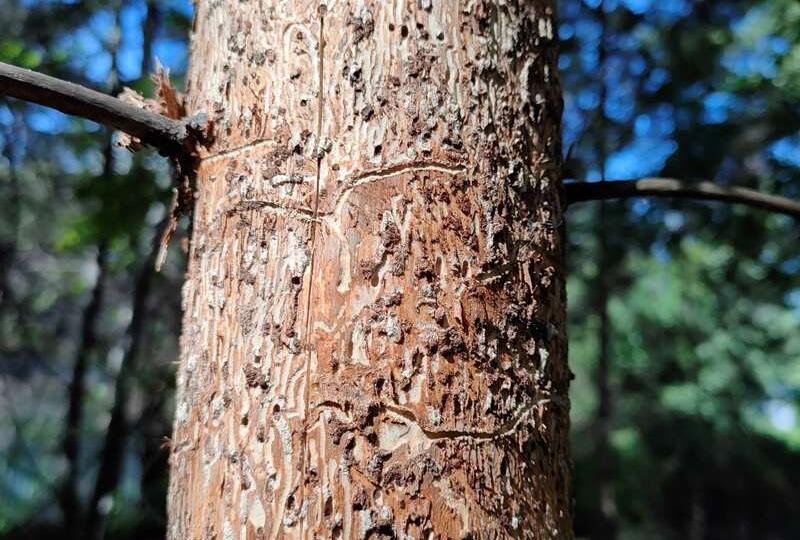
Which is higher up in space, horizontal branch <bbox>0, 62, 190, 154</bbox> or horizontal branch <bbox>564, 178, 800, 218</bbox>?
horizontal branch <bbox>0, 62, 190, 154</bbox>

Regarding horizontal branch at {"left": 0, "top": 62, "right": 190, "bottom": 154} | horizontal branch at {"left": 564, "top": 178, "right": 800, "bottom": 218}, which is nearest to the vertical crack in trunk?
horizontal branch at {"left": 0, "top": 62, "right": 190, "bottom": 154}

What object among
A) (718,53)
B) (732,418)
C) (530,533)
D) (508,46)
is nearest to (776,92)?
(718,53)

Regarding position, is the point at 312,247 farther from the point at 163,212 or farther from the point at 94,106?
the point at 163,212

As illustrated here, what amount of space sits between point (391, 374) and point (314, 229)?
0.81 feet

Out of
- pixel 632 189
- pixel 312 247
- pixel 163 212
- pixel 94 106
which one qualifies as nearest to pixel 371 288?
pixel 312 247

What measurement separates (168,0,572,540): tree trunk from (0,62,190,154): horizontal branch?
2.9 inches

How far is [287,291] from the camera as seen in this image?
3.48 ft

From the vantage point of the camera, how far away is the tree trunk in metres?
1.00

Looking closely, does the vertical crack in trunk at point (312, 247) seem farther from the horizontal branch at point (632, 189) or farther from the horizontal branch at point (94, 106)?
the horizontal branch at point (632, 189)

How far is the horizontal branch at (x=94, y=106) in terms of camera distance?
1.07 metres

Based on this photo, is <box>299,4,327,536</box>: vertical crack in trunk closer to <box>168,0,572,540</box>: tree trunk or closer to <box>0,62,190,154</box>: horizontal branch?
<box>168,0,572,540</box>: tree trunk

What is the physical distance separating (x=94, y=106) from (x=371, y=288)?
525 mm

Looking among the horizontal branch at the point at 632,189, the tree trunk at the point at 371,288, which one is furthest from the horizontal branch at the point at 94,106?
the horizontal branch at the point at 632,189

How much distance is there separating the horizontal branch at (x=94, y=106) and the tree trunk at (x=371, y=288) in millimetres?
73
